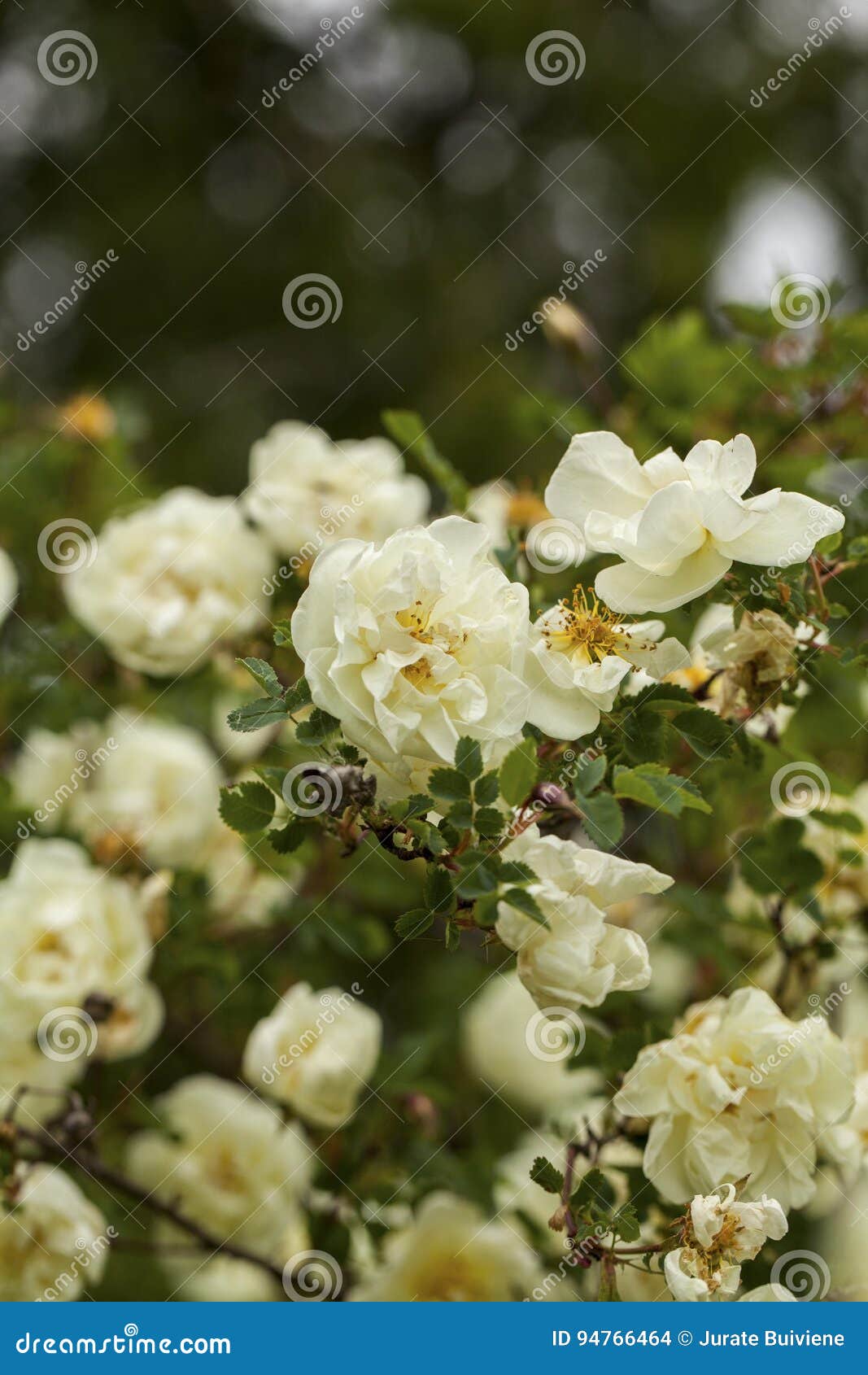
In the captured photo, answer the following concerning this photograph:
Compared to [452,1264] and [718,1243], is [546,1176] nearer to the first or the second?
[718,1243]

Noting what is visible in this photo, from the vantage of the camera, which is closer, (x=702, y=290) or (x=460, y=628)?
(x=460, y=628)

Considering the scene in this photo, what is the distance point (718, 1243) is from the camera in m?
0.82

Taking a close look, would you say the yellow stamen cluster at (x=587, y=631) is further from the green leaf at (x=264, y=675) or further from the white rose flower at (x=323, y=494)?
the white rose flower at (x=323, y=494)

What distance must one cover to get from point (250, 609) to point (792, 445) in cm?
65

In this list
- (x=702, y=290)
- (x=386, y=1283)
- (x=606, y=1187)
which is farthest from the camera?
(x=702, y=290)

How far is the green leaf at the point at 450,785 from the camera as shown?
79 cm

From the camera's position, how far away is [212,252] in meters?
5.58

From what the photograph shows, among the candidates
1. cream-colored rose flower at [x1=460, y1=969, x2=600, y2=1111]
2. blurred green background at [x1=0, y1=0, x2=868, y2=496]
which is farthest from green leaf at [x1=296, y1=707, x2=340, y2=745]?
blurred green background at [x1=0, y1=0, x2=868, y2=496]

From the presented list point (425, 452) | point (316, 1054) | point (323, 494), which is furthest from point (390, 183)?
point (316, 1054)

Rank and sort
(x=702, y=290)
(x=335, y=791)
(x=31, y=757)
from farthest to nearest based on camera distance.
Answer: (x=702, y=290) → (x=31, y=757) → (x=335, y=791)

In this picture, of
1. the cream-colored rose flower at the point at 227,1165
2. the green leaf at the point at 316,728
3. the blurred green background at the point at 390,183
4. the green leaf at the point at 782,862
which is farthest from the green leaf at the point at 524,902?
the blurred green background at the point at 390,183

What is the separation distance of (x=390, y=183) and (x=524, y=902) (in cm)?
579

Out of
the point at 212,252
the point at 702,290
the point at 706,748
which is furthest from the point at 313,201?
the point at 706,748

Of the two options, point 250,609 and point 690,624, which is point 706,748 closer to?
point 690,624
